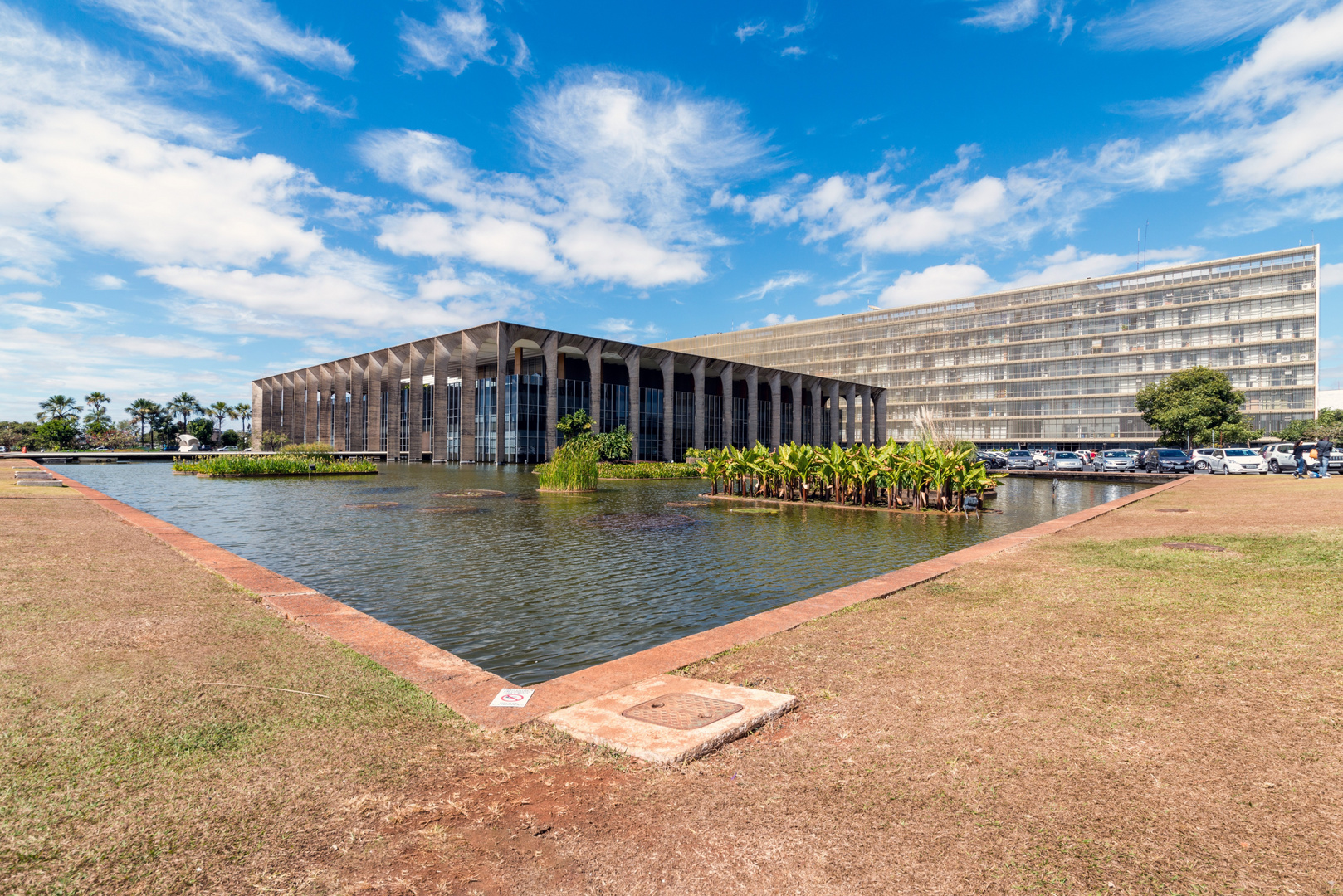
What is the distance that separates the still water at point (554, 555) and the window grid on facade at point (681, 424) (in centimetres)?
4314

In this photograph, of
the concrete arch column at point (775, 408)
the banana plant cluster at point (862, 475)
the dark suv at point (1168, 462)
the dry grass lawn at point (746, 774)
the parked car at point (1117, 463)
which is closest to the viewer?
the dry grass lawn at point (746, 774)

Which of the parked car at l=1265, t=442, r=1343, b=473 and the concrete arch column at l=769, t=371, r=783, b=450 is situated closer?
the parked car at l=1265, t=442, r=1343, b=473

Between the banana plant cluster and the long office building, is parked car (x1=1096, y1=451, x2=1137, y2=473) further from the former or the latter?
the long office building

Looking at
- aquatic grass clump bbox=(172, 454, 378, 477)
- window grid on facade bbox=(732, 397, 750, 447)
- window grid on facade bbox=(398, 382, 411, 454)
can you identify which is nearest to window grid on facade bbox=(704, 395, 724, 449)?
window grid on facade bbox=(732, 397, 750, 447)

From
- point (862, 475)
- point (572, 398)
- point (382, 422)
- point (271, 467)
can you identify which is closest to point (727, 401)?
point (572, 398)

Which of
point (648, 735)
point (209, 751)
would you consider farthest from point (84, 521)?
point (648, 735)

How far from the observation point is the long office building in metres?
81.9

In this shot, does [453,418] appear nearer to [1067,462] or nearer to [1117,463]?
[1067,462]

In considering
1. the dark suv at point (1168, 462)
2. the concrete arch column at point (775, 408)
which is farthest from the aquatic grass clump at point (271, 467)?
the concrete arch column at point (775, 408)

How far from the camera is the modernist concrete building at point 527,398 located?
2206 inches

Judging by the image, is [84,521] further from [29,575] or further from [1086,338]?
[1086,338]

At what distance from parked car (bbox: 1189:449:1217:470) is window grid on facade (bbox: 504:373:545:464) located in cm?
4653

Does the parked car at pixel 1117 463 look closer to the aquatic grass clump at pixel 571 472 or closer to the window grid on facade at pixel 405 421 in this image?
the aquatic grass clump at pixel 571 472

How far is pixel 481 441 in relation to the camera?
5834 cm
